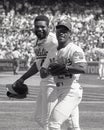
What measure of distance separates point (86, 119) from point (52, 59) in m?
4.73

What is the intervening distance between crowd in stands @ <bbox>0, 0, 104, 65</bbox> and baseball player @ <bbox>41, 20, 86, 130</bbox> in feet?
80.7

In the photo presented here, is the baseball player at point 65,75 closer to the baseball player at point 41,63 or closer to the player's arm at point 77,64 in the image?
the player's arm at point 77,64

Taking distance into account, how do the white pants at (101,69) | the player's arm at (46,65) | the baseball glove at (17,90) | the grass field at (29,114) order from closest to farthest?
the player's arm at (46,65), the baseball glove at (17,90), the grass field at (29,114), the white pants at (101,69)

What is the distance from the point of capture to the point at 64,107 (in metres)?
6.92

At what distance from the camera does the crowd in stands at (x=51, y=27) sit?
34.6 m

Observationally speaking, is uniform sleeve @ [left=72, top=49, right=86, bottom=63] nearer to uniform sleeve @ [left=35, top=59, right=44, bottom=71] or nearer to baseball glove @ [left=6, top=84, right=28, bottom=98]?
uniform sleeve @ [left=35, top=59, right=44, bottom=71]

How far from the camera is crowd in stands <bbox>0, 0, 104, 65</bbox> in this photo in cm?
3456

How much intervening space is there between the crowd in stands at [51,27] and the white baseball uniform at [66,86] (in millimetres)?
24593

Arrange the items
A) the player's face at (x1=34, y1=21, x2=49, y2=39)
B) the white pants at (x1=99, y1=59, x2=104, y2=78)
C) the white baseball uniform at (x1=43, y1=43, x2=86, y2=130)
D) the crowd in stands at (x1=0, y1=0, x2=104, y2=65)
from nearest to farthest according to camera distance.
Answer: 1. the white baseball uniform at (x1=43, y1=43, x2=86, y2=130)
2. the player's face at (x1=34, y1=21, x2=49, y2=39)
3. the white pants at (x1=99, y1=59, x2=104, y2=78)
4. the crowd in stands at (x1=0, y1=0, x2=104, y2=65)

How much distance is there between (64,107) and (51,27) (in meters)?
30.6

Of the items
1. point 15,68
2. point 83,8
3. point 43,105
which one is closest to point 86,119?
point 43,105

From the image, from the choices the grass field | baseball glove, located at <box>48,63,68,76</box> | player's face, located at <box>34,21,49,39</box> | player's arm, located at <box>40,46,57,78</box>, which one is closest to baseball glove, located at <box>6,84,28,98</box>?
player's arm, located at <box>40,46,57,78</box>

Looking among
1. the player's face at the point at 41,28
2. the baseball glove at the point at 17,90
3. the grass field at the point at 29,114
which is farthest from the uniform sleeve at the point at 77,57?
the grass field at the point at 29,114

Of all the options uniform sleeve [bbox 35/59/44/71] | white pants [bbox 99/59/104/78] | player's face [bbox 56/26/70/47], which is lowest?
white pants [bbox 99/59/104/78]
